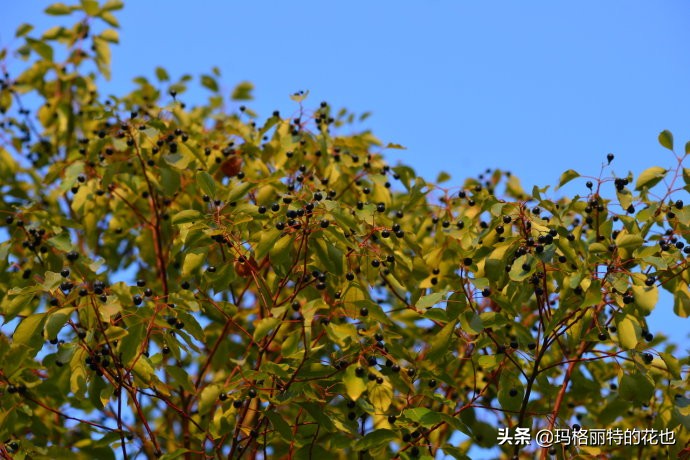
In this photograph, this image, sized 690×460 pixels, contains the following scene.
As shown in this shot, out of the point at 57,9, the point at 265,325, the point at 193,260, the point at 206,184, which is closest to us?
the point at 265,325

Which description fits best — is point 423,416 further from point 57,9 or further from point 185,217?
point 57,9

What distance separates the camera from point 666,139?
4598mm

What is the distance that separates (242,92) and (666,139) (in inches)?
175

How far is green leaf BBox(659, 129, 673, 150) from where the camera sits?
4594 mm

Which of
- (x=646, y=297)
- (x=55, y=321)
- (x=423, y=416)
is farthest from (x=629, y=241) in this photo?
(x=55, y=321)

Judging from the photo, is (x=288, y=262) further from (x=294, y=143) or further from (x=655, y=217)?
(x=655, y=217)

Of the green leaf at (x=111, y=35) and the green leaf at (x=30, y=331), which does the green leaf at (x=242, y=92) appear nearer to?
the green leaf at (x=111, y=35)

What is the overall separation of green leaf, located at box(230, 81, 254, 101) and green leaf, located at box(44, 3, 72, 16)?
64.8 inches

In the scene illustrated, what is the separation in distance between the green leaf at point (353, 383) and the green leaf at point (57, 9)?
4979 millimetres

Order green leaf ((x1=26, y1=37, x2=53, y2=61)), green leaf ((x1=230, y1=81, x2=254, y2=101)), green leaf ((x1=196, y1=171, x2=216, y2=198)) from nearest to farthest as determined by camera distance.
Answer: green leaf ((x1=196, y1=171, x2=216, y2=198)) → green leaf ((x1=26, y1=37, x2=53, y2=61)) → green leaf ((x1=230, y1=81, x2=254, y2=101))

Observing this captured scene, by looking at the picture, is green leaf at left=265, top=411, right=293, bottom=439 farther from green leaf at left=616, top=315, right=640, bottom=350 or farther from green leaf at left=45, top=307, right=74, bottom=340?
green leaf at left=616, top=315, right=640, bottom=350

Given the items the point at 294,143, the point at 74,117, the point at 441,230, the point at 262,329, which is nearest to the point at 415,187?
the point at 441,230

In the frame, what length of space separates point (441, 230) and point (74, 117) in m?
3.95

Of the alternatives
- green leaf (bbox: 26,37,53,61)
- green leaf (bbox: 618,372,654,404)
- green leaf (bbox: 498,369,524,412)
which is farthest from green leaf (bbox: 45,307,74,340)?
green leaf (bbox: 26,37,53,61)
